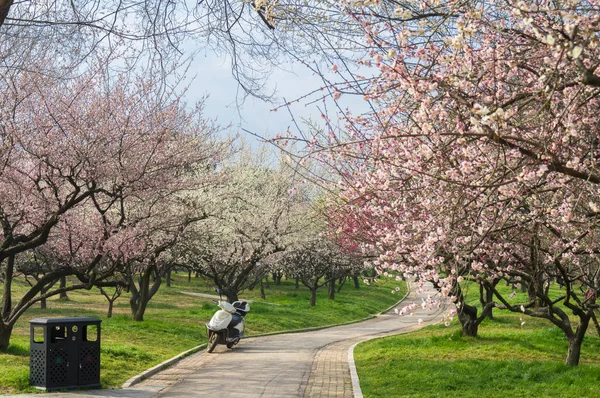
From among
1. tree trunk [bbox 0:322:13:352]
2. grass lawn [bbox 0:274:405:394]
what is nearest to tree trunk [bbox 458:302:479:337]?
grass lawn [bbox 0:274:405:394]

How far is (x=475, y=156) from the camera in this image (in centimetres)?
757

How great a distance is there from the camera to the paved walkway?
1170cm

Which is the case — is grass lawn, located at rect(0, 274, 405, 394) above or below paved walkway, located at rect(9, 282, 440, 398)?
above

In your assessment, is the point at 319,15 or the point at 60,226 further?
the point at 60,226

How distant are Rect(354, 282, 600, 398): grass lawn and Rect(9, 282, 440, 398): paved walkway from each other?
740mm

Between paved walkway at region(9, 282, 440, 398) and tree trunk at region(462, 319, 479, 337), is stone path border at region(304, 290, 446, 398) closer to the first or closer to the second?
paved walkway at region(9, 282, 440, 398)

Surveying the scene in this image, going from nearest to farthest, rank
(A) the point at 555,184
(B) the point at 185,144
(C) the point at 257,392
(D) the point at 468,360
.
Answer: (A) the point at 555,184 < (C) the point at 257,392 < (D) the point at 468,360 < (B) the point at 185,144

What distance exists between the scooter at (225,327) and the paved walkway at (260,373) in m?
0.31

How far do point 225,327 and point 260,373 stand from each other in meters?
4.74

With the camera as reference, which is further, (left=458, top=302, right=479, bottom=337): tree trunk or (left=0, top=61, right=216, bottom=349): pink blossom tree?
(left=458, top=302, right=479, bottom=337): tree trunk

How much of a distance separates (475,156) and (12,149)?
947 centimetres

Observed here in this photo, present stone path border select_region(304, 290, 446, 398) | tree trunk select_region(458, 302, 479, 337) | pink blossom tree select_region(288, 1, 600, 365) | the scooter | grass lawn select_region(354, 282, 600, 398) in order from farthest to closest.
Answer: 1. tree trunk select_region(458, 302, 479, 337)
2. the scooter
3. stone path border select_region(304, 290, 446, 398)
4. grass lawn select_region(354, 282, 600, 398)
5. pink blossom tree select_region(288, 1, 600, 365)

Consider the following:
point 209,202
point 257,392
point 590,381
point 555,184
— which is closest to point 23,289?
point 209,202

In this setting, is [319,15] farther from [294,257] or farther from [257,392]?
[294,257]
